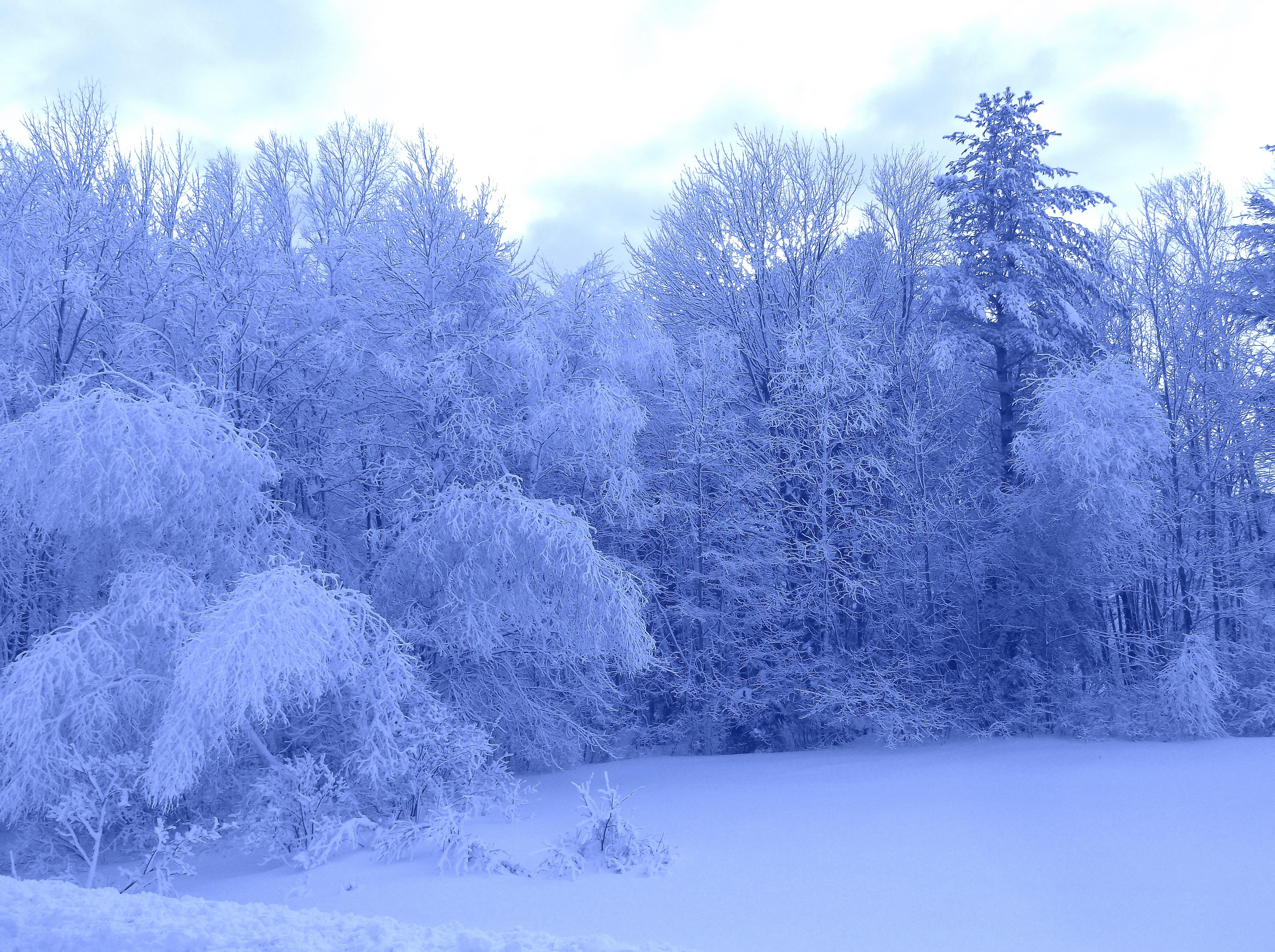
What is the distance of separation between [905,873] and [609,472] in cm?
634

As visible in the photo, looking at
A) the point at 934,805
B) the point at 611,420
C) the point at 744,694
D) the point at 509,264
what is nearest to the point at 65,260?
the point at 509,264

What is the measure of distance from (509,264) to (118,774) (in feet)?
25.9

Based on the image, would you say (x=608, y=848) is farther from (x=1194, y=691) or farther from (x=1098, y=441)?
(x=1194, y=691)

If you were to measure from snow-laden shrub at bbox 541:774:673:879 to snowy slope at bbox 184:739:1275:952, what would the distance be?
5.3 inches

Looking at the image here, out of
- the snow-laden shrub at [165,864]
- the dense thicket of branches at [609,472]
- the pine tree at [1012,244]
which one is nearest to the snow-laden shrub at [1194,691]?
the dense thicket of branches at [609,472]

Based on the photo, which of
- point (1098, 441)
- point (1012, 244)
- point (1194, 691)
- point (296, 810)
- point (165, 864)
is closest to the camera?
point (165, 864)

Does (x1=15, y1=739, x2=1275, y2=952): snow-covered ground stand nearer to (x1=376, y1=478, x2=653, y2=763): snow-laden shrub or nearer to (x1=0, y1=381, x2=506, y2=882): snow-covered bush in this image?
(x1=0, y1=381, x2=506, y2=882): snow-covered bush

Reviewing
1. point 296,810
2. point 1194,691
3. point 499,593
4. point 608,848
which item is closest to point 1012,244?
point 1194,691

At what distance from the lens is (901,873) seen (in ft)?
21.5

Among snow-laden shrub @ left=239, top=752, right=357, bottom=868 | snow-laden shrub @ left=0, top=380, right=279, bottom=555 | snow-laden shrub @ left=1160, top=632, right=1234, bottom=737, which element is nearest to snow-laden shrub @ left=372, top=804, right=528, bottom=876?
snow-laden shrub @ left=239, top=752, right=357, bottom=868

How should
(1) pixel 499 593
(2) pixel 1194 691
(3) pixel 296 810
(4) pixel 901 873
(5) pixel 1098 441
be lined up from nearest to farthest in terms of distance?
1. (4) pixel 901 873
2. (3) pixel 296 810
3. (1) pixel 499 593
4. (5) pixel 1098 441
5. (2) pixel 1194 691

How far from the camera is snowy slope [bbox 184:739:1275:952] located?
5.44 m

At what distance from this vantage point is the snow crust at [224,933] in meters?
4.10

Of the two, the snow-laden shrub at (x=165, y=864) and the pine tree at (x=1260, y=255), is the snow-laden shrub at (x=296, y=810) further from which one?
the pine tree at (x=1260, y=255)
